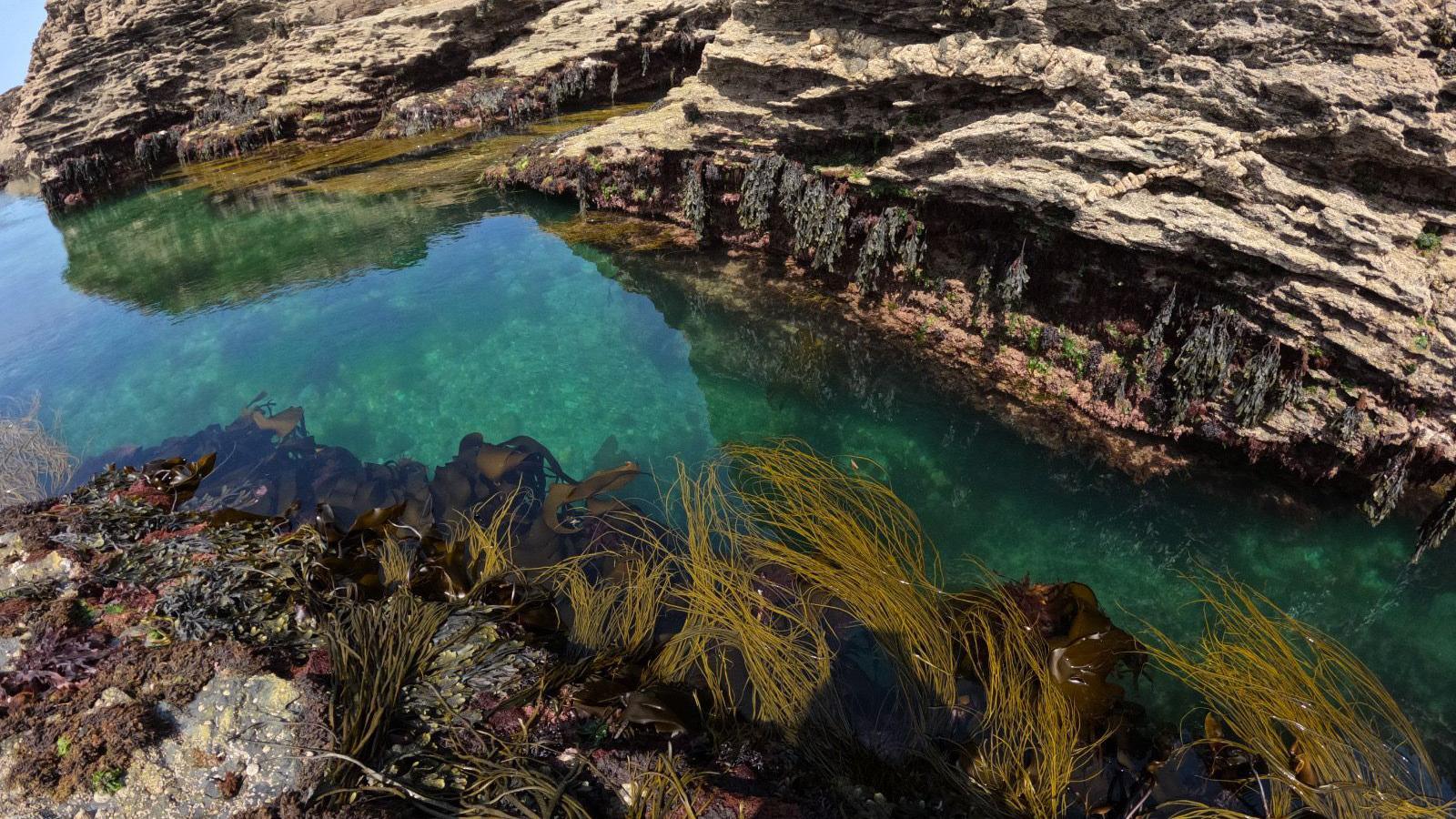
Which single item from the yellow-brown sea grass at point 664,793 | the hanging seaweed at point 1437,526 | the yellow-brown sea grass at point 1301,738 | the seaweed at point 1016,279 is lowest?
the hanging seaweed at point 1437,526

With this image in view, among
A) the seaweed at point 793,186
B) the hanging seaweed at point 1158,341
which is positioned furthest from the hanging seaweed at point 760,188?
the hanging seaweed at point 1158,341

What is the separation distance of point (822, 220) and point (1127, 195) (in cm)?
522

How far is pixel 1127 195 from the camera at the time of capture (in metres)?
9.05

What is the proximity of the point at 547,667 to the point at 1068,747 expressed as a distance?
3.63m

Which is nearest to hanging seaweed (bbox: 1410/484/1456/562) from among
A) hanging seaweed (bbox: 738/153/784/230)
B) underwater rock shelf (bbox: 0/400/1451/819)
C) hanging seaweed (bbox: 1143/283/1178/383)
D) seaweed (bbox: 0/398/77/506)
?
underwater rock shelf (bbox: 0/400/1451/819)

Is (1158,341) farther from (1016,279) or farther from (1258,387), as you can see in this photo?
(1016,279)

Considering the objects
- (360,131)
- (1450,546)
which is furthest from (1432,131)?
(360,131)

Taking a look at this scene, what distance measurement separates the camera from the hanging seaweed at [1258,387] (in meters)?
8.36

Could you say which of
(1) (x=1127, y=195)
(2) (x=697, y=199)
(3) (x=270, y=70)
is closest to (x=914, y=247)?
(1) (x=1127, y=195)

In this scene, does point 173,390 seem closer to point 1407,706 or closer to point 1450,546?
point 1407,706

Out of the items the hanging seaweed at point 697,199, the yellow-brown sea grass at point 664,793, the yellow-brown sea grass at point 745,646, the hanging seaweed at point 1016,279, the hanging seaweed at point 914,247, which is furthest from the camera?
the hanging seaweed at point 697,199

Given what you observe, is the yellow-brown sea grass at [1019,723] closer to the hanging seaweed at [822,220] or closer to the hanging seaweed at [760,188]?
the hanging seaweed at [822,220]

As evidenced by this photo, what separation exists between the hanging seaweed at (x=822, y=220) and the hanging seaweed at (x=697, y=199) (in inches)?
105

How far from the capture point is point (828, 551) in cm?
553
